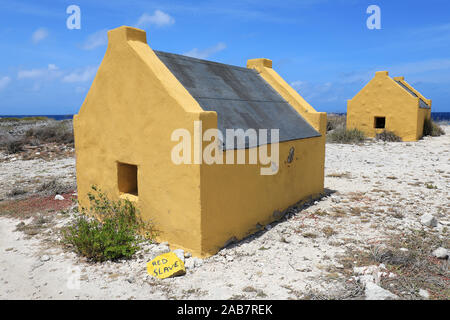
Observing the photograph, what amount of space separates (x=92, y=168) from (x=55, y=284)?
8.68 feet

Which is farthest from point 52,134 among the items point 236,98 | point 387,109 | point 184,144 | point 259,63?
point 387,109

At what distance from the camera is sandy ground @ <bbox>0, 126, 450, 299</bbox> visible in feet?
12.5

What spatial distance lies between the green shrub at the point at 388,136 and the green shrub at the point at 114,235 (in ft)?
53.3

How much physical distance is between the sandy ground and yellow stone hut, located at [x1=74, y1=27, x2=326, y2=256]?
425 millimetres

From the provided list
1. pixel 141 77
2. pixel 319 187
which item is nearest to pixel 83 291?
pixel 141 77

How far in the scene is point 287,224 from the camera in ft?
19.2

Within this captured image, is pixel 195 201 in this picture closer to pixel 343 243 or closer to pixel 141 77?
pixel 141 77

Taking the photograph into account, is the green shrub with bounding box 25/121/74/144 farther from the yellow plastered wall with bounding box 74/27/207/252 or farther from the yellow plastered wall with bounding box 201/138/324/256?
the yellow plastered wall with bounding box 201/138/324/256

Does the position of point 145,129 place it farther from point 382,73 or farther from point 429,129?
point 429,129

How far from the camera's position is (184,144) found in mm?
4438

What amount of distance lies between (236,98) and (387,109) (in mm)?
14972

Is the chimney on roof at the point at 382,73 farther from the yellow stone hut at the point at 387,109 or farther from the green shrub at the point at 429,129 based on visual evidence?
the green shrub at the point at 429,129

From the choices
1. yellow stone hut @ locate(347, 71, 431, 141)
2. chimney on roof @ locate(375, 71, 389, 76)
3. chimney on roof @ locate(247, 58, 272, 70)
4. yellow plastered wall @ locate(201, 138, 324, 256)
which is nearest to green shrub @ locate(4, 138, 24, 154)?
chimney on roof @ locate(247, 58, 272, 70)

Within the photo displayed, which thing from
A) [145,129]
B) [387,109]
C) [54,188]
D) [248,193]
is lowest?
[54,188]
